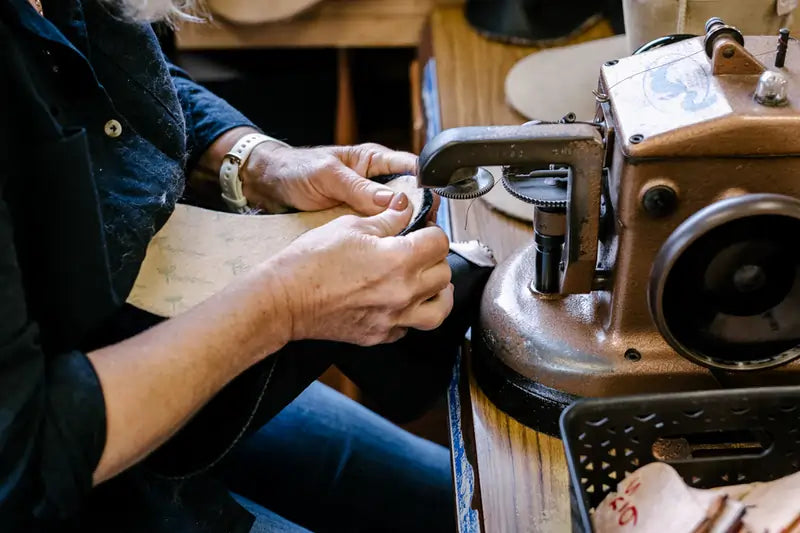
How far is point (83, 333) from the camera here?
28.6 inches

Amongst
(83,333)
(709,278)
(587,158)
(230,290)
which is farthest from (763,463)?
(83,333)

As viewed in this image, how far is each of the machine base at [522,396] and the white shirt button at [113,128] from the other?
16.0 inches

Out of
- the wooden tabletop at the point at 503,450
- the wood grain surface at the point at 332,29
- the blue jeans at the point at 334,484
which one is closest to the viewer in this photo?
the wooden tabletop at the point at 503,450

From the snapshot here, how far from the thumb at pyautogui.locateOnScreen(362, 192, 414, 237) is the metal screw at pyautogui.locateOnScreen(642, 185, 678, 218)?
248mm

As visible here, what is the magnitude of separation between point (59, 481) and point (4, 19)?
1.23ft

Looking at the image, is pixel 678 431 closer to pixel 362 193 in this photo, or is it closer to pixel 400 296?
pixel 400 296

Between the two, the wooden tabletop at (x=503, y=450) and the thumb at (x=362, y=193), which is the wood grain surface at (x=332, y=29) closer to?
the wooden tabletop at (x=503, y=450)

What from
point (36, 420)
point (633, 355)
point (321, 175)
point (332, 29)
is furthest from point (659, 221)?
point (332, 29)

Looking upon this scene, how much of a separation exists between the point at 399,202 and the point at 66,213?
0.32m

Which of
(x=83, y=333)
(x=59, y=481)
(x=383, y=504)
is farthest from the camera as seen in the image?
(x=383, y=504)

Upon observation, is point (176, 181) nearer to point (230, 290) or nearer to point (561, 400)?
point (230, 290)

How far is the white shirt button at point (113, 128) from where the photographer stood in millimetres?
830

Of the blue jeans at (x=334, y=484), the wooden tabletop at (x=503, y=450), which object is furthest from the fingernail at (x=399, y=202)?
the blue jeans at (x=334, y=484)

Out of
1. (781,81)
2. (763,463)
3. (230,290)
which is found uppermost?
(781,81)
